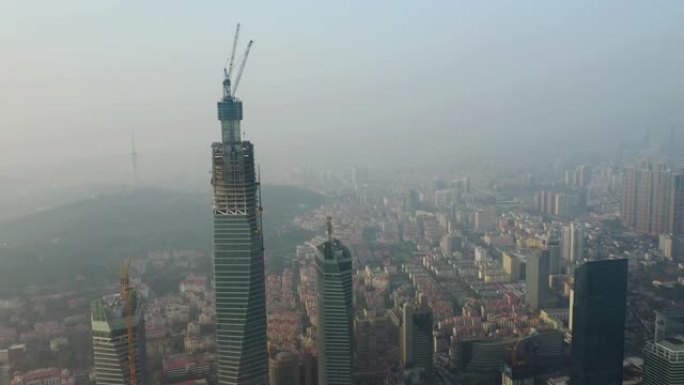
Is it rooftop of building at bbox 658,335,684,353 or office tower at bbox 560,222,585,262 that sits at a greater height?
office tower at bbox 560,222,585,262

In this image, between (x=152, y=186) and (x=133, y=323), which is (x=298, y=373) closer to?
(x=133, y=323)

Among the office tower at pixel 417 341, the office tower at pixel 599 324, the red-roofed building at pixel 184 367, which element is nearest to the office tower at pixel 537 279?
the office tower at pixel 599 324

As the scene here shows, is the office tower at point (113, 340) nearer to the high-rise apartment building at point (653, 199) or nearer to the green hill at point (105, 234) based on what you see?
the green hill at point (105, 234)

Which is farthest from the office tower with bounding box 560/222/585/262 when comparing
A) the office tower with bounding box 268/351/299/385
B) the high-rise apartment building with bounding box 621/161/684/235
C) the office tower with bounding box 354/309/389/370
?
the office tower with bounding box 268/351/299/385

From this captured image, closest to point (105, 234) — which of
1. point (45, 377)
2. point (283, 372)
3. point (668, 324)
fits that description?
point (45, 377)

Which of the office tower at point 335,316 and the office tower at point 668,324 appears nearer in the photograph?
the office tower at point 335,316

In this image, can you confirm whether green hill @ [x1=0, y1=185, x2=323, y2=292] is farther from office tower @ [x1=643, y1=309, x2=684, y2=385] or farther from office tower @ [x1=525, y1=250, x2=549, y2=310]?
office tower @ [x1=643, y1=309, x2=684, y2=385]
